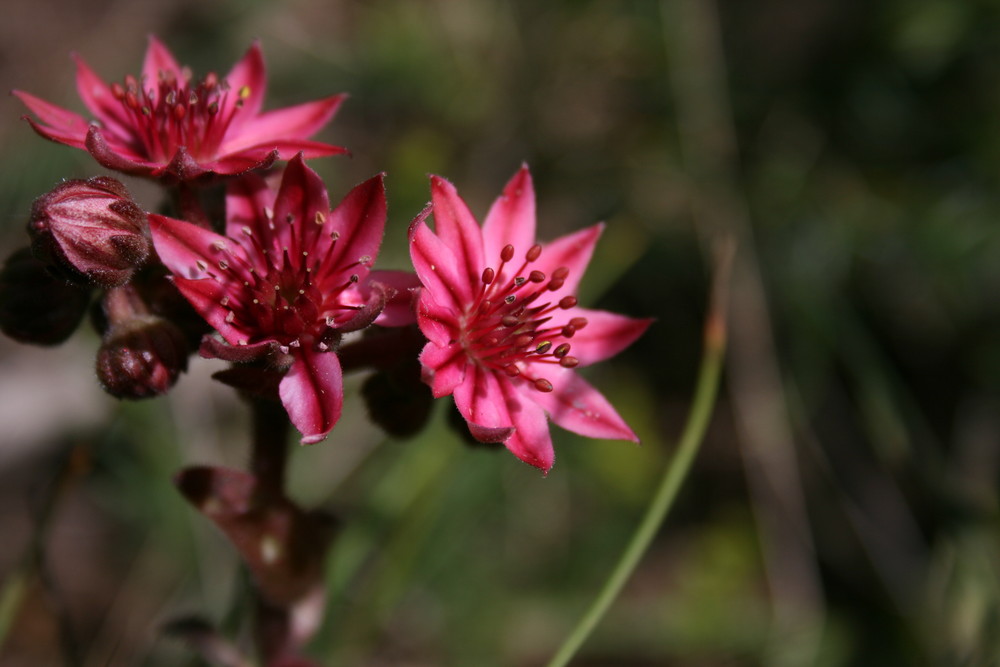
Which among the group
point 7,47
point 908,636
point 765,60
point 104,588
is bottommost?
point 908,636

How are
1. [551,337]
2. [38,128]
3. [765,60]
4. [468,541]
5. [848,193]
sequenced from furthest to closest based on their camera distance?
[765,60] → [848,193] → [468,541] → [551,337] → [38,128]

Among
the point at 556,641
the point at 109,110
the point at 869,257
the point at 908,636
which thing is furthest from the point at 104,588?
the point at 869,257

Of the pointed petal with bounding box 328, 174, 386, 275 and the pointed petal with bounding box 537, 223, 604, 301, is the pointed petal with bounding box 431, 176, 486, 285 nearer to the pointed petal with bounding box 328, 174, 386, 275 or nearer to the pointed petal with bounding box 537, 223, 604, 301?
the pointed petal with bounding box 328, 174, 386, 275

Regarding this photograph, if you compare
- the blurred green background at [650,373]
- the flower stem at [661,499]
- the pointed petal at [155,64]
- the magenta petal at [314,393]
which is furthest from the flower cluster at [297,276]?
the blurred green background at [650,373]

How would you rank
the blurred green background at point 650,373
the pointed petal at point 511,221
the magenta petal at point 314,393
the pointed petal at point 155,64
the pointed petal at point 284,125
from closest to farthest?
the magenta petal at point 314,393
the pointed petal at point 511,221
the pointed petal at point 284,125
the pointed petal at point 155,64
the blurred green background at point 650,373

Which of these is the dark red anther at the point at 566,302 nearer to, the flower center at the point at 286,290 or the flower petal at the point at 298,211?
the flower center at the point at 286,290

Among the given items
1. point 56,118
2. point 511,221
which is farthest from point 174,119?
point 511,221

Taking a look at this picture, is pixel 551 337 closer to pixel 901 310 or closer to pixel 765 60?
pixel 901 310

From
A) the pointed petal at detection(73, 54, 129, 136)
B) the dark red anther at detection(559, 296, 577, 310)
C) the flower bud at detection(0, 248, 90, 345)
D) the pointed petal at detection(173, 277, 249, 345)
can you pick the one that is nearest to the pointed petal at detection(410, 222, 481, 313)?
the dark red anther at detection(559, 296, 577, 310)
